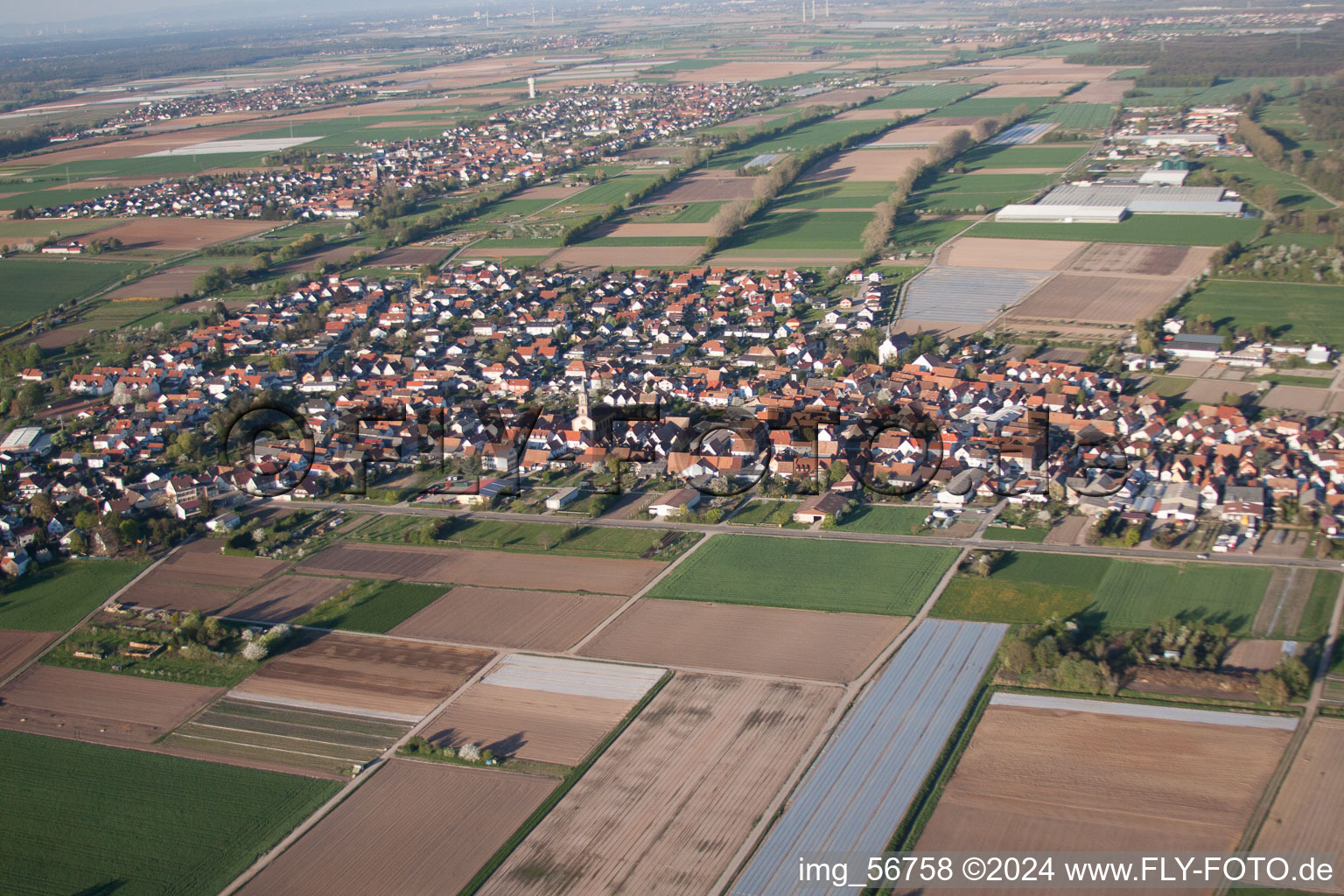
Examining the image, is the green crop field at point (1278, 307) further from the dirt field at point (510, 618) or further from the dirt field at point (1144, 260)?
the dirt field at point (510, 618)

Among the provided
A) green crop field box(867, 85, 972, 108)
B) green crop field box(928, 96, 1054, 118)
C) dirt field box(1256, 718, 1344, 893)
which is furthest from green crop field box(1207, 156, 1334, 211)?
dirt field box(1256, 718, 1344, 893)

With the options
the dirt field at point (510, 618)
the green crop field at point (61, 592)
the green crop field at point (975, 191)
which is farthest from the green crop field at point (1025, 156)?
the green crop field at point (61, 592)

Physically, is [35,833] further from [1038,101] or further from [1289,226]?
[1038,101]

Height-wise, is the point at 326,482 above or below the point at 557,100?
below

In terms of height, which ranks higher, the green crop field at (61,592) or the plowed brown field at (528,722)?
the green crop field at (61,592)

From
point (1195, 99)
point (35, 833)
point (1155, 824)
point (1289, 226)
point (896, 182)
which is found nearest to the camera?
point (1155, 824)

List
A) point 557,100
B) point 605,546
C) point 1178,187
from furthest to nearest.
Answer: point 557,100, point 1178,187, point 605,546

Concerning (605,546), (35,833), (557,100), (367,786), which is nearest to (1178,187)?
(605,546)
